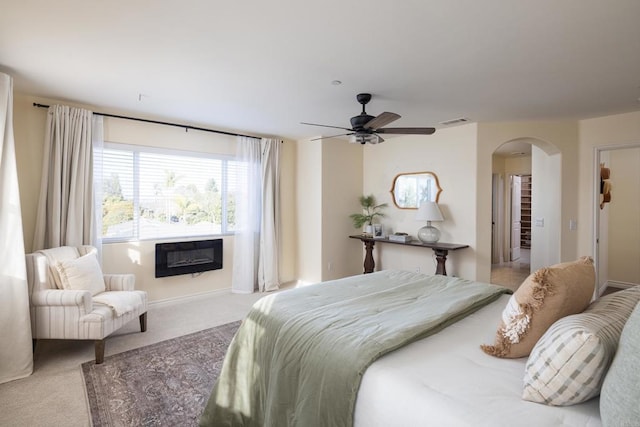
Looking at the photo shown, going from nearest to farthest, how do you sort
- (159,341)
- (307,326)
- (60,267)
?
(307,326) → (60,267) → (159,341)

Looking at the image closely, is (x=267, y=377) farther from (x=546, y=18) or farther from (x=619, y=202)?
(x=619, y=202)

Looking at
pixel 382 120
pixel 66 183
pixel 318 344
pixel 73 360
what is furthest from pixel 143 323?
pixel 382 120

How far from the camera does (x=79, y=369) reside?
9.04 feet

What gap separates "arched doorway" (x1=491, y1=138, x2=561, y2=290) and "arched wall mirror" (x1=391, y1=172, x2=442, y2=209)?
1.14 m

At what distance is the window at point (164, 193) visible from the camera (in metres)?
4.06

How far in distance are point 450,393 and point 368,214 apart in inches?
186

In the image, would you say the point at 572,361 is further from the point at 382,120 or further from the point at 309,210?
the point at 309,210

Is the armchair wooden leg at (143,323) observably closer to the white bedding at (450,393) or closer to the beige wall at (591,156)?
the white bedding at (450,393)

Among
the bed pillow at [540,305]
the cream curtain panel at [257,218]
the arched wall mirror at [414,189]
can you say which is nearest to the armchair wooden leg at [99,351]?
the cream curtain panel at [257,218]

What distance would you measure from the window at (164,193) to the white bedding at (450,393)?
3921 millimetres

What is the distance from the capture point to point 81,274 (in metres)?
3.09

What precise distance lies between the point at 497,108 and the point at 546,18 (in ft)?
6.26

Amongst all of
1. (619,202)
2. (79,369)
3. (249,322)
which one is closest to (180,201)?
(79,369)

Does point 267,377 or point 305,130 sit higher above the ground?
point 305,130
